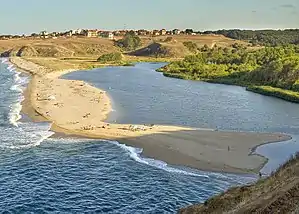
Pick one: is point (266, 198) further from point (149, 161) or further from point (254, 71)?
point (254, 71)

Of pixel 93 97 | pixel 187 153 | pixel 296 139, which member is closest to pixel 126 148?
pixel 187 153

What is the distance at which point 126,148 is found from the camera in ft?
141

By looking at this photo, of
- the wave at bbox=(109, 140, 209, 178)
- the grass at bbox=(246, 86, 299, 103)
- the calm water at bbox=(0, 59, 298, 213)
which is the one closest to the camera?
the calm water at bbox=(0, 59, 298, 213)

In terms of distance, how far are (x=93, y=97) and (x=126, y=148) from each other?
1449 inches

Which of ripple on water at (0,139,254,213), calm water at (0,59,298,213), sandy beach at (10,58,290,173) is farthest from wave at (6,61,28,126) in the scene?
ripple on water at (0,139,254,213)

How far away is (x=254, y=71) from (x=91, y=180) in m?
79.7

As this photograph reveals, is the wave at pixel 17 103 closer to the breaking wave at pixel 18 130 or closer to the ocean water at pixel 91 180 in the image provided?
the breaking wave at pixel 18 130

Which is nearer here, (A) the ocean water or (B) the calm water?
(A) the ocean water

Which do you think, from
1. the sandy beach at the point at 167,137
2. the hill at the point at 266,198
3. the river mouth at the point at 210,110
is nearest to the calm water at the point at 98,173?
the river mouth at the point at 210,110

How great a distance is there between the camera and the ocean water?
29.1 m

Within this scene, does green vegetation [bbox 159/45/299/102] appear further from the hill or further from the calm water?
the hill

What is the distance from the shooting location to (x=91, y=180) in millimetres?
33844

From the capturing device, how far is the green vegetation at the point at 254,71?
3526 inches

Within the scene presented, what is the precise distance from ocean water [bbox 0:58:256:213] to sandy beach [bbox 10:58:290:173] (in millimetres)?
1958
